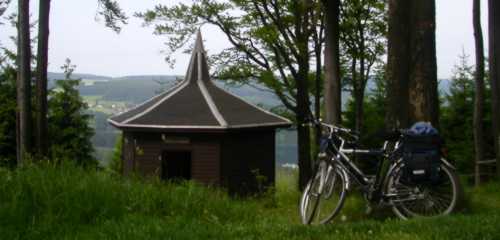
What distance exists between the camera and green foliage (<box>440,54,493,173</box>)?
25.0m

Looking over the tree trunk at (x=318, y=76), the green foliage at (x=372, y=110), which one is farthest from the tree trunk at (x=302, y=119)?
the green foliage at (x=372, y=110)

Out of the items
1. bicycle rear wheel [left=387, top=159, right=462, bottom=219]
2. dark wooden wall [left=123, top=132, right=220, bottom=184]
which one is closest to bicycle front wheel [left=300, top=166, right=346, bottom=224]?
bicycle rear wheel [left=387, top=159, right=462, bottom=219]

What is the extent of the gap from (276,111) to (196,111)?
818cm

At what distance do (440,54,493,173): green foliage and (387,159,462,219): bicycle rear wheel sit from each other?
18937mm

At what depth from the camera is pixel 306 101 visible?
85.5ft

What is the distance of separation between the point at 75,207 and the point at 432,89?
465 cm

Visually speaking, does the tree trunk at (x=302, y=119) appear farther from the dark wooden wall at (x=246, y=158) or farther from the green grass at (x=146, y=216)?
the green grass at (x=146, y=216)

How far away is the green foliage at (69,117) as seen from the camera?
98.0 ft

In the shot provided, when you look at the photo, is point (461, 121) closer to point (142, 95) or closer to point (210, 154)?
point (210, 154)

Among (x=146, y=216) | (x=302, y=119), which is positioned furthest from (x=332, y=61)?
(x=302, y=119)

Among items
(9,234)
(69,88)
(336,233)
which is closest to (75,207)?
(9,234)

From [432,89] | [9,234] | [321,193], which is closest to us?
[9,234]

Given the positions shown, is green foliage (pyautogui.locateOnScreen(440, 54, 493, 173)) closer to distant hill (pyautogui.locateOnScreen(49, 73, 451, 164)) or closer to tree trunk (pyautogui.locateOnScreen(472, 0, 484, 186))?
distant hill (pyautogui.locateOnScreen(49, 73, 451, 164))

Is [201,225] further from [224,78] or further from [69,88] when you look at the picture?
[69,88]
